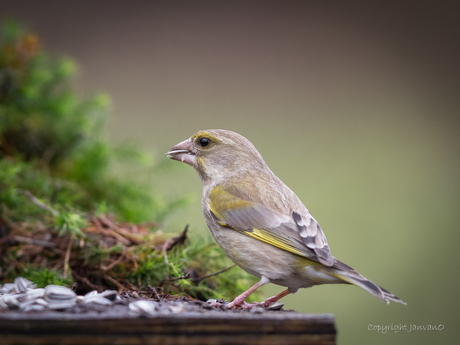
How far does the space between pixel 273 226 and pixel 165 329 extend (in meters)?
0.84

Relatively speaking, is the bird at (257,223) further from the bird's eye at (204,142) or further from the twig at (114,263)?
the twig at (114,263)

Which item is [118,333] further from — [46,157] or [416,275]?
[416,275]

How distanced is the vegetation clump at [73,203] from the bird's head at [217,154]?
40 centimetres

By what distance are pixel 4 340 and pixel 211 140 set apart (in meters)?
1.50

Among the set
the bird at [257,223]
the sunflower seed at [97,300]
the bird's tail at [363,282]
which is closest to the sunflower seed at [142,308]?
the sunflower seed at [97,300]

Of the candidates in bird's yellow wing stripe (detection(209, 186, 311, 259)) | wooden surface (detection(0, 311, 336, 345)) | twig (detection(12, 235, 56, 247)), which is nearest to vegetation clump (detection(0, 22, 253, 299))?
twig (detection(12, 235, 56, 247))

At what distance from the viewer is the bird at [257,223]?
1728 mm

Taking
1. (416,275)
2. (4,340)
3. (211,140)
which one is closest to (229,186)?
(211,140)

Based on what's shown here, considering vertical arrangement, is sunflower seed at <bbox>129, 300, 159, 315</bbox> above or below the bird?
below

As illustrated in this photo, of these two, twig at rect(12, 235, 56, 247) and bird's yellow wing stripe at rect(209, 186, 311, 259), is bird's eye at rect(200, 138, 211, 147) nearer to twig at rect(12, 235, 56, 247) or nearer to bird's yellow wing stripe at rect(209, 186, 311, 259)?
bird's yellow wing stripe at rect(209, 186, 311, 259)

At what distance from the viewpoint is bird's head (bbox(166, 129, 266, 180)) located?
2.34 m

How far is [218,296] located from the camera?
219cm

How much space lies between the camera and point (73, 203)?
303 centimetres

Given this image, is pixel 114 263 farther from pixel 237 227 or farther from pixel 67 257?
pixel 237 227
